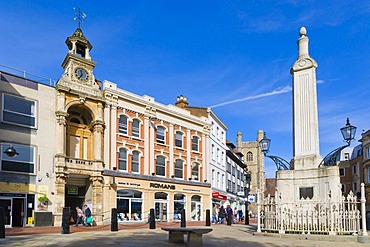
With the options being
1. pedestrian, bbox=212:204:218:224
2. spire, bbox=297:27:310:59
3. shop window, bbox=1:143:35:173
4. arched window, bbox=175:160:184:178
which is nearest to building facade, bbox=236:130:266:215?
pedestrian, bbox=212:204:218:224

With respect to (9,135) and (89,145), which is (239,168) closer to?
(89,145)

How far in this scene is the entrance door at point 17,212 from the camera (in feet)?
81.9

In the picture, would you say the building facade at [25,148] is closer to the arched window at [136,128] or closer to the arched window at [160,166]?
the arched window at [136,128]

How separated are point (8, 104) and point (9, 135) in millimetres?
1973

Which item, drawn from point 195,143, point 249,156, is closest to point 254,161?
point 249,156

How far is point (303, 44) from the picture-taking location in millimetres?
20469

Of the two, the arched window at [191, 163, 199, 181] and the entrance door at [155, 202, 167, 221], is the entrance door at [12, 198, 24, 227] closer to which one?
the entrance door at [155, 202, 167, 221]

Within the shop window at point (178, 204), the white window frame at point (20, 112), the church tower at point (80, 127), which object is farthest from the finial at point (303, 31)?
the shop window at point (178, 204)

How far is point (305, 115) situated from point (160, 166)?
1896cm

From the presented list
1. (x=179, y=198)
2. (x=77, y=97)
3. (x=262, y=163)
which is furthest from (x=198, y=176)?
(x=262, y=163)

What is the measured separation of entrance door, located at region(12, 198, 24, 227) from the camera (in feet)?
81.9

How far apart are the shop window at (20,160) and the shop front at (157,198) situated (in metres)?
6.38

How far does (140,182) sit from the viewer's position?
110 feet

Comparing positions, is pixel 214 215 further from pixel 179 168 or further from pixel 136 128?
pixel 136 128
